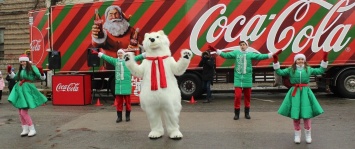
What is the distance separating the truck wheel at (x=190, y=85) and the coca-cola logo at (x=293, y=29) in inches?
56.0

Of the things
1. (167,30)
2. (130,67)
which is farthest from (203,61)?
(130,67)

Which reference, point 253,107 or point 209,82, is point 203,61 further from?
point 253,107

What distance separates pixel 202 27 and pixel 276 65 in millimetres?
5972

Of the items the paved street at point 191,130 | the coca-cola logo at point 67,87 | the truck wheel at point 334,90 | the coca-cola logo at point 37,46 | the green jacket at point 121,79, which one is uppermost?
the coca-cola logo at point 37,46

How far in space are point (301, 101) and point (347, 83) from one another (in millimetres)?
6603

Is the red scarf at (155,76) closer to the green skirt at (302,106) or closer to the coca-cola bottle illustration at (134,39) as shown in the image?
the green skirt at (302,106)

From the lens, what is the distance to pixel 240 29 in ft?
39.8

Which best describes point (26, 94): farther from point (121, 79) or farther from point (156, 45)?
point (156, 45)

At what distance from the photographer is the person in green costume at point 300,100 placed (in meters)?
6.21

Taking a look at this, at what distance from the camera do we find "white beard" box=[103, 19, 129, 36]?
12.7 m

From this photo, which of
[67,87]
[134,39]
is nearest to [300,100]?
[134,39]

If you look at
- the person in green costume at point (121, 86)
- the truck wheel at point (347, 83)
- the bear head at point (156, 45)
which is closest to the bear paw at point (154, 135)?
the bear head at point (156, 45)

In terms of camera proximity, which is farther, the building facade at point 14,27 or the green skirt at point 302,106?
the building facade at point 14,27

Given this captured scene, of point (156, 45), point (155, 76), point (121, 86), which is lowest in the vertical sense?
point (121, 86)
